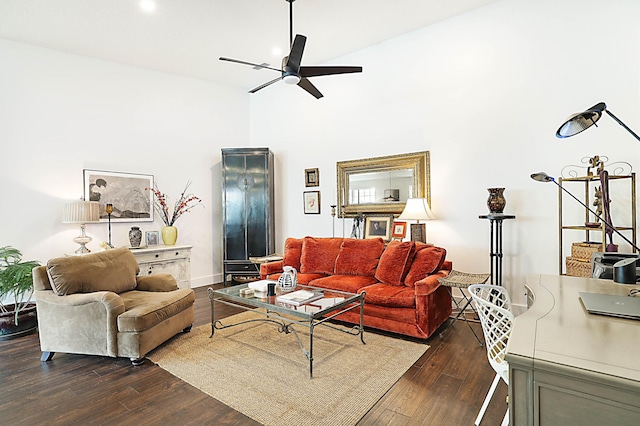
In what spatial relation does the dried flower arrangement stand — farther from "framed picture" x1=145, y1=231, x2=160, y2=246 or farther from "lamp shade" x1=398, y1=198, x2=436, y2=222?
"lamp shade" x1=398, y1=198, x2=436, y2=222

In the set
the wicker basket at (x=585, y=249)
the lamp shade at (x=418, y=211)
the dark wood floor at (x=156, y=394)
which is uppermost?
the lamp shade at (x=418, y=211)

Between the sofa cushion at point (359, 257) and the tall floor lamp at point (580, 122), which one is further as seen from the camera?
the sofa cushion at point (359, 257)

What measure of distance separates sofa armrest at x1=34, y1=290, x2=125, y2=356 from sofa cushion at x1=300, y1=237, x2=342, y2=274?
2206 mm

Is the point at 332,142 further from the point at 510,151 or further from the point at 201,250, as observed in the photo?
the point at 201,250

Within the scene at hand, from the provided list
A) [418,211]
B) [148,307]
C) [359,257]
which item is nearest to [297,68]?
[418,211]

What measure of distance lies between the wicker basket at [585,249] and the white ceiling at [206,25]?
9.65ft

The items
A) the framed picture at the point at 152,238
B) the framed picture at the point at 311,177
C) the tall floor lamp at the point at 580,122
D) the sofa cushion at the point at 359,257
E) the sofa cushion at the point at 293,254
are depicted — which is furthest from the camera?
the framed picture at the point at 311,177

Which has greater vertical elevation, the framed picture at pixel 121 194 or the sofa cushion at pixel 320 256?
the framed picture at pixel 121 194

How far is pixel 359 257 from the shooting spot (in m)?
4.22

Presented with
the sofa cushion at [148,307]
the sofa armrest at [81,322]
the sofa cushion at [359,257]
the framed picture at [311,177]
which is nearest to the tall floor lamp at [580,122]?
the sofa cushion at [359,257]

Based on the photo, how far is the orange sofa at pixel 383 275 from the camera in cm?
330

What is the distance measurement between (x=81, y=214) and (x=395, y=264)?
13.0 ft

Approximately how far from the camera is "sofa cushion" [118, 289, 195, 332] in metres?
2.88

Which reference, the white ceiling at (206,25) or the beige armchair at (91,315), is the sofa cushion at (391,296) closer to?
the beige armchair at (91,315)
